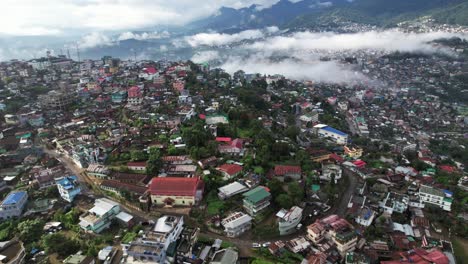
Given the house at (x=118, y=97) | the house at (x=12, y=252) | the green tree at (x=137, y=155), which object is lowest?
the house at (x=12, y=252)

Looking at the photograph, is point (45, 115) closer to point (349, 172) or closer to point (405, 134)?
point (349, 172)

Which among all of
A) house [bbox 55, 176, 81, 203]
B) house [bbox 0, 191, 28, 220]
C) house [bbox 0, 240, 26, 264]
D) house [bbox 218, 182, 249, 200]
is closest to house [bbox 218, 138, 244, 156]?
house [bbox 218, 182, 249, 200]

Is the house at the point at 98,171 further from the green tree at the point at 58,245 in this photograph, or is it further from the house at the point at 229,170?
the house at the point at 229,170

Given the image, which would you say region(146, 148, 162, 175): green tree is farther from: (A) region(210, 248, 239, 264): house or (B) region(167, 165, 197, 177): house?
(A) region(210, 248, 239, 264): house

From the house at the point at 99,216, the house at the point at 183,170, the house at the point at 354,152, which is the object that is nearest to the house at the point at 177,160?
the house at the point at 183,170

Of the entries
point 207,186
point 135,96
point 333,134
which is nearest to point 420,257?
point 207,186

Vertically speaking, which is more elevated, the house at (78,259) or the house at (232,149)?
the house at (232,149)
